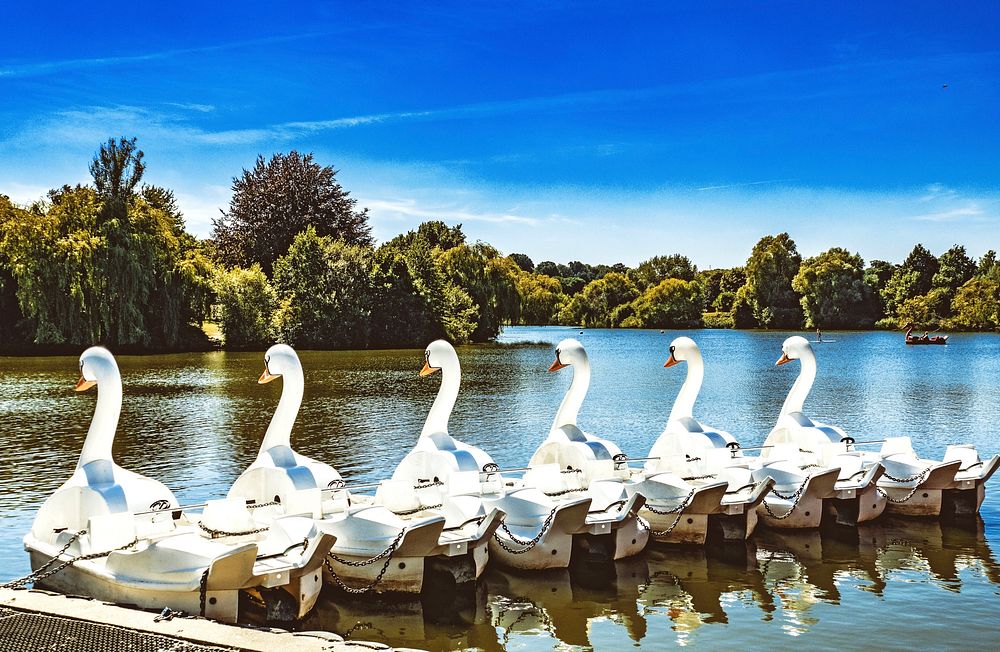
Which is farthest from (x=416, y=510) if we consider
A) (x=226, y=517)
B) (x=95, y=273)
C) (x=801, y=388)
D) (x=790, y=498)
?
(x=95, y=273)

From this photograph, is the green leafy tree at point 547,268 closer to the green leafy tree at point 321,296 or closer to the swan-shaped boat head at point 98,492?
the green leafy tree at point 321,296

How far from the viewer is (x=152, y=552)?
970 centimetres

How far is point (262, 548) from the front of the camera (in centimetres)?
1058

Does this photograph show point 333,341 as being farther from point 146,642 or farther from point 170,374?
point 146,642

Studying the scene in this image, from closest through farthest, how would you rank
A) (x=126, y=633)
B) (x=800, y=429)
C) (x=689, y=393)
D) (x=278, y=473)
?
(x=126, y=633), (x=278, y=473), (x=800, y=429), (x=689, y=393)

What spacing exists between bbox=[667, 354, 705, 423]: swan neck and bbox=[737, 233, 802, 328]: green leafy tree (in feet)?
321

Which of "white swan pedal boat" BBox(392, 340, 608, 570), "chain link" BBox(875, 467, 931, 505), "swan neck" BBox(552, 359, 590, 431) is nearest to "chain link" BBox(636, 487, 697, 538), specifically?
"white swan pedal boat" BBox(392, 340, 608, 570)

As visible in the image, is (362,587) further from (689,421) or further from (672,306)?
(672,306)

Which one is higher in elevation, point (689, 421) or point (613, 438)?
point (689, 421)

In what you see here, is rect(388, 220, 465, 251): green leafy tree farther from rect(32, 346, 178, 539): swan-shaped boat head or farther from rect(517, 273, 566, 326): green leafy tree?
rect(32, 346, 178, 539): swan-shaped boat head

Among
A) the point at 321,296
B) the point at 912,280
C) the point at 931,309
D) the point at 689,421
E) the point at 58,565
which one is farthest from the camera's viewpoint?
the point at 912,280

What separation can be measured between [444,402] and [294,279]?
52.4m

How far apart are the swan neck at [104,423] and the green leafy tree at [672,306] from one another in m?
112

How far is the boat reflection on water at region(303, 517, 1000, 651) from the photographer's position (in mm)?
10844
